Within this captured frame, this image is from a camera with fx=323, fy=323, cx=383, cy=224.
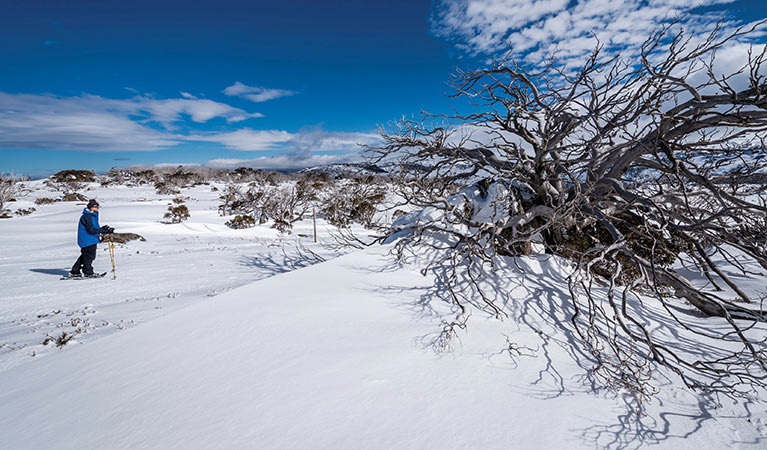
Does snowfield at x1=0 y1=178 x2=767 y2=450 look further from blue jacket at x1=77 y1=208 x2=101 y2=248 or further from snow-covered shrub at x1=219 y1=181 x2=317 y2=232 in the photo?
snow-covered shrub at x1=219 y1=181 x2=317 y2=232

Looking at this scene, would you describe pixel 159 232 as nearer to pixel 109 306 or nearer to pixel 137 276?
pixel 137 276

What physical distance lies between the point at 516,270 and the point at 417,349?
2.48 metres

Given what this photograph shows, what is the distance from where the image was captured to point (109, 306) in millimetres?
4660

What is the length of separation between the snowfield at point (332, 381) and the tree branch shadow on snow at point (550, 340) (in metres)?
0.02

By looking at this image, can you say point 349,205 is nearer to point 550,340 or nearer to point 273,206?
point 273,206

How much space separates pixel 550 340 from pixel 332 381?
7.03 ft

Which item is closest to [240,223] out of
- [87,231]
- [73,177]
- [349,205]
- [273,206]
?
[273,206]

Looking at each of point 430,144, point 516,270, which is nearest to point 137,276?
point 430,144

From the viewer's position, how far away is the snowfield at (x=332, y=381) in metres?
1.92

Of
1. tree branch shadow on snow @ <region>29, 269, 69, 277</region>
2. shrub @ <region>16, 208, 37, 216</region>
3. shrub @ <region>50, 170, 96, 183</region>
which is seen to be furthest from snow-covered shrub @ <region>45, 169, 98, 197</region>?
tree branch shadow on snow @ <region>29, 269, 69, 277</region>

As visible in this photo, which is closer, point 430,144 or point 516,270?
point 516,270

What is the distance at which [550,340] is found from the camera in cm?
312

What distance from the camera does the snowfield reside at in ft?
6.29

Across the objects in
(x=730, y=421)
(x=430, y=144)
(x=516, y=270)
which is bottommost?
(x=730, y=421)
